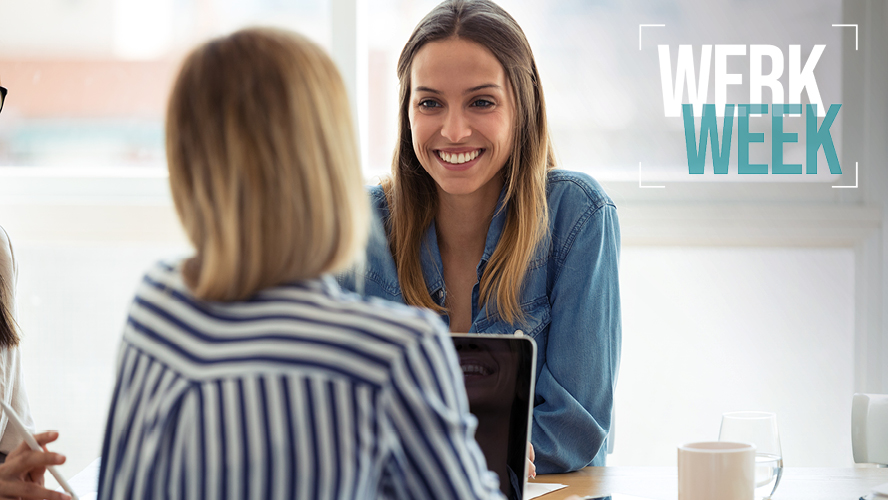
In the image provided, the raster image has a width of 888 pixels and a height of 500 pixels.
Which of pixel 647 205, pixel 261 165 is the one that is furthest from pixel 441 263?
pixel 647 205

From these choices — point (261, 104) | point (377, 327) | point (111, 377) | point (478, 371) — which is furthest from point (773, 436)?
point (111, 377)

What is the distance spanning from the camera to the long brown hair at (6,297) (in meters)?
1.54

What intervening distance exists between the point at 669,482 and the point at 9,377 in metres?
1.23

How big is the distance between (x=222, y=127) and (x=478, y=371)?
0.55 meters

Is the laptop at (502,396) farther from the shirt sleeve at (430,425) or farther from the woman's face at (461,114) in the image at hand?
the woman's face at (461,114)

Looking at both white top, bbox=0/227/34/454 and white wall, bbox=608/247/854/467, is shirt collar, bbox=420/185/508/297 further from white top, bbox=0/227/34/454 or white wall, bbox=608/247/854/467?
white wall, bbox=608/247/854/467

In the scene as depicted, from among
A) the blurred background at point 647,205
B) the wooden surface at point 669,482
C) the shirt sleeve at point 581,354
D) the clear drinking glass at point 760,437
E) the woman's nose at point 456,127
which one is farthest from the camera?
the blurred background at point 647,205

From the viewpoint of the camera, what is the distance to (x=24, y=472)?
102cm

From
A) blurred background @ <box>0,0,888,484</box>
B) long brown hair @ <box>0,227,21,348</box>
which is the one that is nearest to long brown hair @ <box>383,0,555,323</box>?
long brown hair @ <box>0,227,21,348</box>

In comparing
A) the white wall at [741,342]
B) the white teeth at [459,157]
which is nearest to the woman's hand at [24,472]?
the white teeth at [459,157]

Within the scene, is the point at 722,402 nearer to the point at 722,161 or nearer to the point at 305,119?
the point at 722,161

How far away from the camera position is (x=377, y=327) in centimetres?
62

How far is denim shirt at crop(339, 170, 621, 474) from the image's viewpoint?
1449mm

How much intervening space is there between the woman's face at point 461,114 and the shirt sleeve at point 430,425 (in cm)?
105
